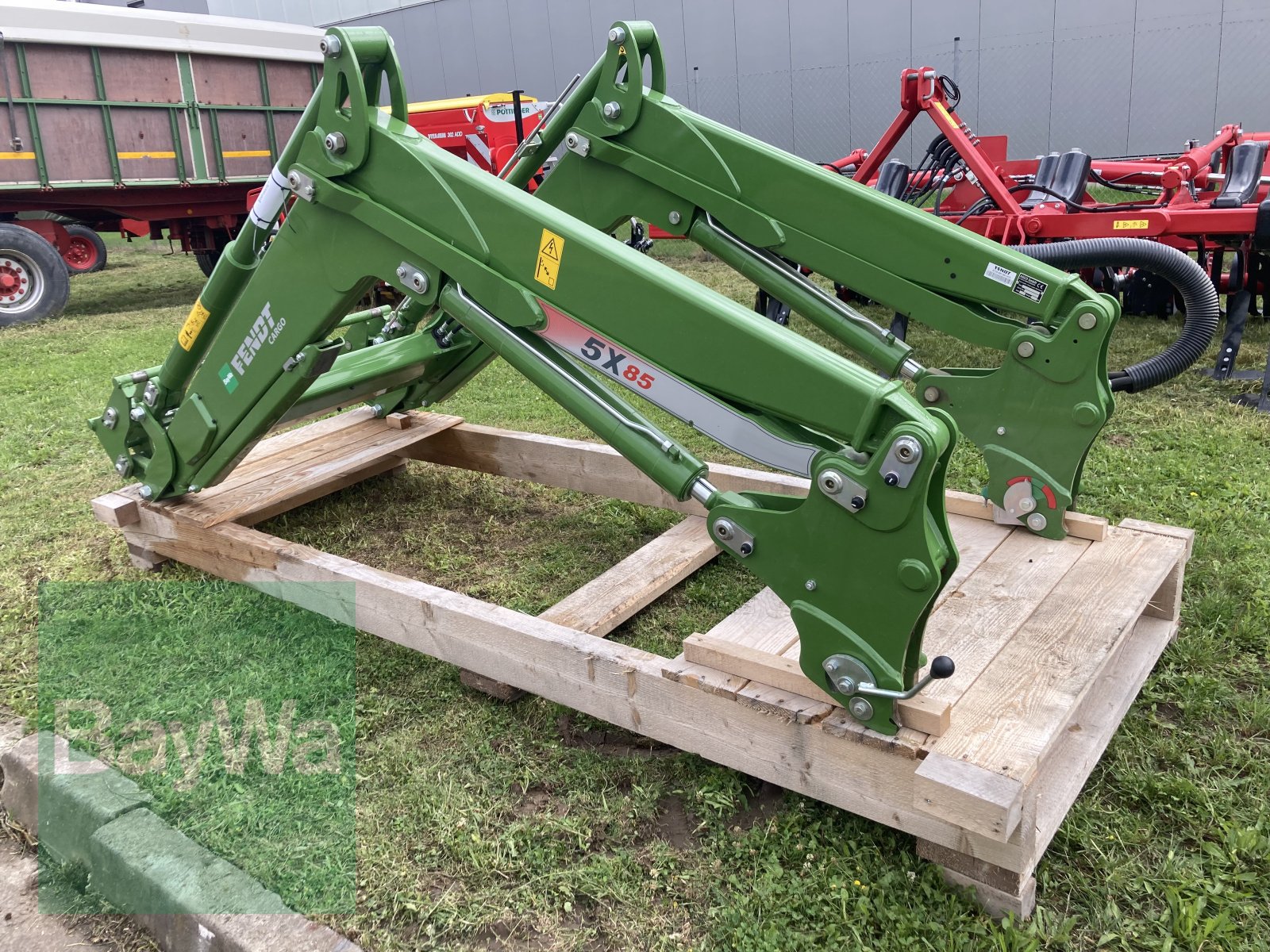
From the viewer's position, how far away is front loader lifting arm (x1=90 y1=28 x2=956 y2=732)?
2.03 m

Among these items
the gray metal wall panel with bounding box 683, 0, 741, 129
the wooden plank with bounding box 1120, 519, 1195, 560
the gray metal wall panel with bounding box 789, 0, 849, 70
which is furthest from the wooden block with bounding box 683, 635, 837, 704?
the gray metal wall panel with bounding box 683, 0, 741, 129

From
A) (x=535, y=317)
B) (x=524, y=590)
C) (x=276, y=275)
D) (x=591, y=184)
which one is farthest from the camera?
(x=524, y=590)

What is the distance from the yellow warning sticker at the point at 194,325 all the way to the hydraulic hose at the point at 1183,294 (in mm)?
3554

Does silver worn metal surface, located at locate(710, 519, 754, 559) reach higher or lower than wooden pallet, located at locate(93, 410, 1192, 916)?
higher

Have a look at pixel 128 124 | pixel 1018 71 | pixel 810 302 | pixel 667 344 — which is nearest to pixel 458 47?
pixel 1018 71

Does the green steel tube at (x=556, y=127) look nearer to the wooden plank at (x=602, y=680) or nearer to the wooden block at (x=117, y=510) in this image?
the wooden plank at (x=602, y=680)

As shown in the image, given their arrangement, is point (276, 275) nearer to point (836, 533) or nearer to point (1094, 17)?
point (836, 533)

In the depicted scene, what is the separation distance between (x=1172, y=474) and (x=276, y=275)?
382cm

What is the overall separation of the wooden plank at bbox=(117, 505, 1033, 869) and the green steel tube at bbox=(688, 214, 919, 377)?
53.0 inches

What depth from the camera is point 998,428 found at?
310 cm

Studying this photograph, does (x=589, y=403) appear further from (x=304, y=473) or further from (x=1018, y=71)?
(x=1018, y=71)

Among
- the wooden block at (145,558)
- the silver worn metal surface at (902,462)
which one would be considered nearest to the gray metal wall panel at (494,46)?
the wooden block at (145,558)

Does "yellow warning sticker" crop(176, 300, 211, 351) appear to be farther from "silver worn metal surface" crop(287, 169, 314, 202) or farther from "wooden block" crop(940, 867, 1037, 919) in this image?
"wooden block" crop(940, 867, 1037, 919)

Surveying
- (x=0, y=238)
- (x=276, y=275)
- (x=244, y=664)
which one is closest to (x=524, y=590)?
(x=244, y=664)
